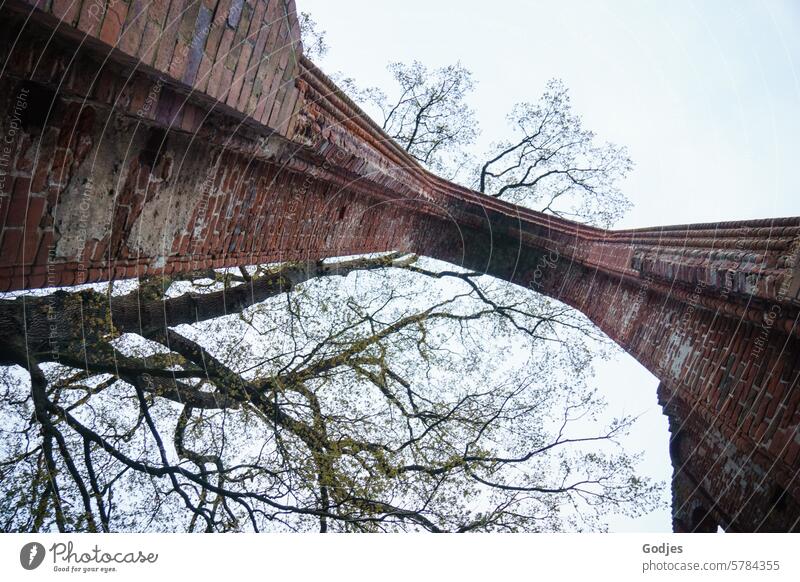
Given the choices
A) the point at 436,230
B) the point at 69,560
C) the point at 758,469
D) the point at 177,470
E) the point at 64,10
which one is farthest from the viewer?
the point at 436,230

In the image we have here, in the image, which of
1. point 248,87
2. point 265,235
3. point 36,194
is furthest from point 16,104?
point 265,235

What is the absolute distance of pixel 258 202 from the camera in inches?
178

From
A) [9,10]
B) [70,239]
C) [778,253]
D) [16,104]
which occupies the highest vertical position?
[778,253]

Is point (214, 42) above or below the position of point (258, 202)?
above

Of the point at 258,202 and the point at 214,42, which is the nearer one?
the point at 214,42

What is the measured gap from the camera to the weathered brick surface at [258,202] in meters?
2.19

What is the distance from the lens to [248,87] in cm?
283

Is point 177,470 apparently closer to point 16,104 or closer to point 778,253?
point 16,104

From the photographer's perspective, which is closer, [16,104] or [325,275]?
[16,104]

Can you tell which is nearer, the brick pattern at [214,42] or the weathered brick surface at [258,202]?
the brick pattern at [214,42]

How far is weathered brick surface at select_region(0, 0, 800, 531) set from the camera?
219 cm

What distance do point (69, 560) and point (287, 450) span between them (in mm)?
4319

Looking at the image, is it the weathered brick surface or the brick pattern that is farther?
the weathered brick surface

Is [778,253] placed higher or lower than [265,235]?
higher
